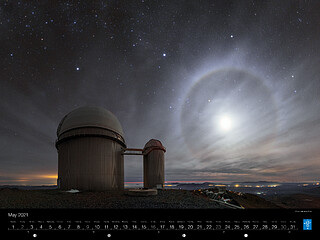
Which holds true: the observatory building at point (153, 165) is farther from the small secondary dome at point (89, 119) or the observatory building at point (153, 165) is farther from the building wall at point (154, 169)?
the small secondary dome at point (89, 119)

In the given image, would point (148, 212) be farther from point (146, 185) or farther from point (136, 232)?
point (146, 185)

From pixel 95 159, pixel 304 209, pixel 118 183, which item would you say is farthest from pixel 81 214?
pixel 118 183

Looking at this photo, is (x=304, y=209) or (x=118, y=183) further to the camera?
(x=118, y=183)

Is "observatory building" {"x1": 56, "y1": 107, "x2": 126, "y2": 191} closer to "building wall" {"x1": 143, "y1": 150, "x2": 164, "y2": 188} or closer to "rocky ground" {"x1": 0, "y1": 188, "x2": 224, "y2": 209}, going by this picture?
"building wall" {"x1": 143, "y1": 150, "x2": 164, "y2": 188}

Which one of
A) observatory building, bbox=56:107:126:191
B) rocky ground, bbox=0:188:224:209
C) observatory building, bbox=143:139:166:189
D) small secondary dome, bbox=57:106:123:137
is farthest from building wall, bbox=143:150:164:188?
rocky ground, bbox=0:188:224:209

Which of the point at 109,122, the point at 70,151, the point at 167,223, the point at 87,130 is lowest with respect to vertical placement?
the point at 167,223

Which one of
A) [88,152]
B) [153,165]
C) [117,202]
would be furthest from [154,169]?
[117,202]

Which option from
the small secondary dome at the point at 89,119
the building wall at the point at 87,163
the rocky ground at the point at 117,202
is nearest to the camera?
the rocky ground at the point at 117,202

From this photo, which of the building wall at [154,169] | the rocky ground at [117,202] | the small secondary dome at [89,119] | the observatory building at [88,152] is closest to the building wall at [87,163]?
the observatory building at [88,152]

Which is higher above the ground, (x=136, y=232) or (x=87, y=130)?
(x=87, y=130)
